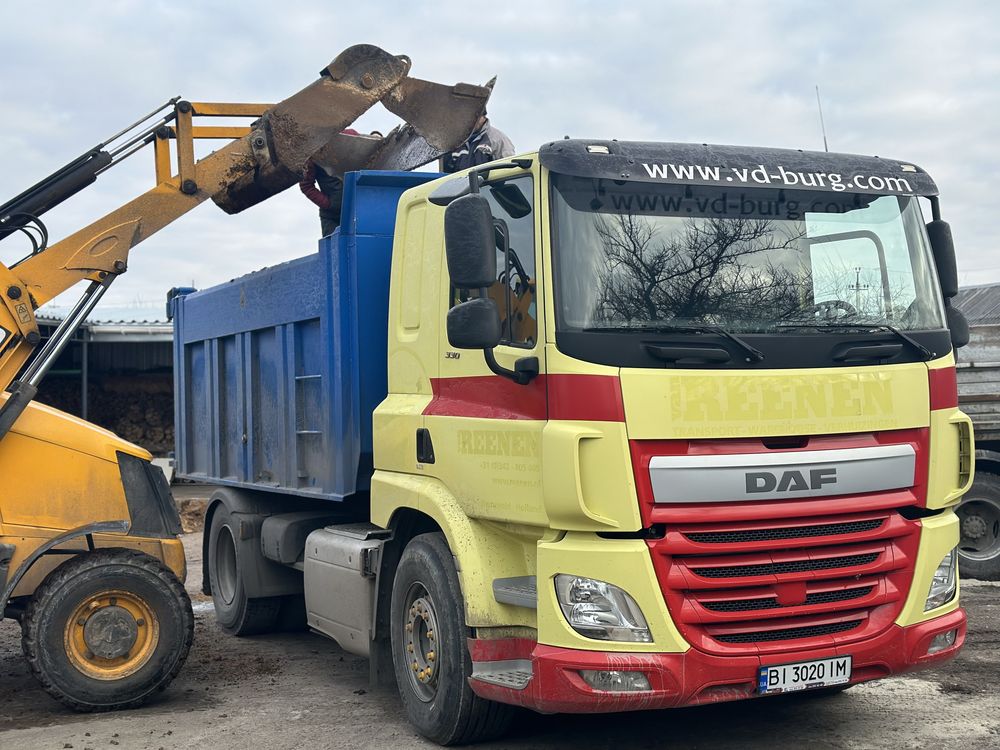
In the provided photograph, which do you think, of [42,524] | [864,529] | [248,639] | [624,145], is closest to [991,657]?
[864,529]

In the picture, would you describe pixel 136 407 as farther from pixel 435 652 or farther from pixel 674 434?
pixel 674 434

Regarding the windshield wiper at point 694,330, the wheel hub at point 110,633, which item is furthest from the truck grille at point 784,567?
the wheel hub at point 110,633

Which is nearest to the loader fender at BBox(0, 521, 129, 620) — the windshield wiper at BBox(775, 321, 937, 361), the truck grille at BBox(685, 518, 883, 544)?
the truck grille at BBox(685, 518, 883, 544)

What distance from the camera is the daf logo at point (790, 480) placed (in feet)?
15.3

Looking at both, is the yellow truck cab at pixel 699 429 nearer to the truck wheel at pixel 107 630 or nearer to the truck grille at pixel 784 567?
A: the truck grille at pixel 784 567

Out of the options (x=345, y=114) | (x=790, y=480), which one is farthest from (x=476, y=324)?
(x=345, y=114)

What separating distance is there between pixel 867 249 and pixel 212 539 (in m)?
5.71

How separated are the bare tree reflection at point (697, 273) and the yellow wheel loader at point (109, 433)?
298 cm

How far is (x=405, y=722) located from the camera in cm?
593

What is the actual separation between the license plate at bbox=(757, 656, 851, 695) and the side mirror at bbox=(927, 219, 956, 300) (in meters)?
1.84

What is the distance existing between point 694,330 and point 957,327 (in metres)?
1.57

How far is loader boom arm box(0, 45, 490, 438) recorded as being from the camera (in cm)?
671

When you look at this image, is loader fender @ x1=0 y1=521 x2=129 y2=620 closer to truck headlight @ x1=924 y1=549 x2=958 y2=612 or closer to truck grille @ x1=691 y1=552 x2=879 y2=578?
truck grille @ x1=691 y1=552 x2=879 y2=578

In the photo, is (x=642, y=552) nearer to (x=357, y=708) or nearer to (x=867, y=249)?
(x=867, y=249)
